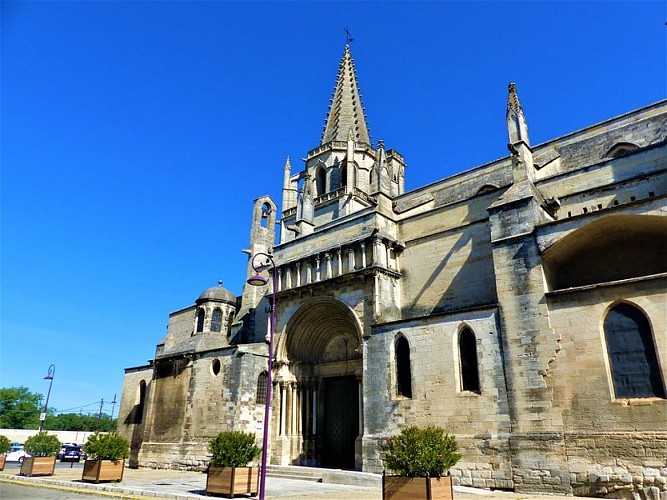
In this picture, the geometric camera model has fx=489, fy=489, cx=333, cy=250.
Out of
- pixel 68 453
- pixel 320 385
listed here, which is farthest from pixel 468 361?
pixel 68 453

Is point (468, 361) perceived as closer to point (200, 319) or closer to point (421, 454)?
point (421, 454)

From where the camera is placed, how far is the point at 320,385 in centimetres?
2189

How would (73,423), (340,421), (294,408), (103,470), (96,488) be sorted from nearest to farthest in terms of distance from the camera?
1. (96,488)
2. (103,470)
3. (340,421)
4. (294,408)
5. (73,423)

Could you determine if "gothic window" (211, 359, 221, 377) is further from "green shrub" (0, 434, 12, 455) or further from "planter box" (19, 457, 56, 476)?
"green shrub" (0, 434, 12, 455)

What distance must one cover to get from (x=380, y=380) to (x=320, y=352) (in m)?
5.45

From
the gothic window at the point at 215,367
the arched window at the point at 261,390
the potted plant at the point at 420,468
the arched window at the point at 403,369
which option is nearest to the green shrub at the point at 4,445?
the gothic window at the point at 215,367

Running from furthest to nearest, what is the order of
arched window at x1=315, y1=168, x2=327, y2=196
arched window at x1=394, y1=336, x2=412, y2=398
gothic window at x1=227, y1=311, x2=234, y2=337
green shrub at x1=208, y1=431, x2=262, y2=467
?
arched window at x1=315, y1=168, x2=327, y2=196 → gothic window at x1=227, y1=311, x2=234, y2=337 → arched window at x1=394, y1=336, x2=412, y2=398 → green shrub at x1=208, y1=431, x2=262, y2=467

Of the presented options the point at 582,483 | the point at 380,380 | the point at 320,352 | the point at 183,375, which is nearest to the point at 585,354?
the point at 582,483

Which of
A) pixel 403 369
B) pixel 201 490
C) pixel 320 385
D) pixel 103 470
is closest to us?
pixel 201 490

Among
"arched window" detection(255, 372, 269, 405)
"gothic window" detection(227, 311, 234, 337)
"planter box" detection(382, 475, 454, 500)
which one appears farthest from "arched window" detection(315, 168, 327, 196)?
"planter box" detection(382, 475, 454, 500)

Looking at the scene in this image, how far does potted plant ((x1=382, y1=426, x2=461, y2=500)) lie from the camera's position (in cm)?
985

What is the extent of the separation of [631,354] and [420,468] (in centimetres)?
665

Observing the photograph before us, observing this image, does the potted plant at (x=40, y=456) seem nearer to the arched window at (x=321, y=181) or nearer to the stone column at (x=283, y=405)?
the stone column at (x=283, y=405)

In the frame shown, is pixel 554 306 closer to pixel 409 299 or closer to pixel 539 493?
pixel 539 493
